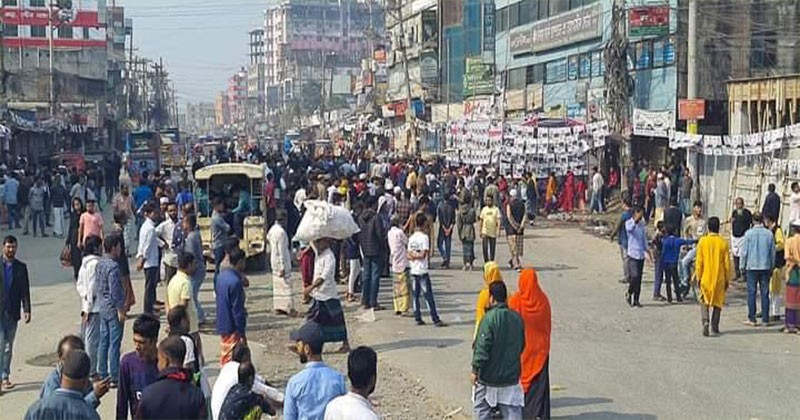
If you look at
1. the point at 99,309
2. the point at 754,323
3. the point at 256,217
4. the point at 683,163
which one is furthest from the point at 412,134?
the point at 99,309

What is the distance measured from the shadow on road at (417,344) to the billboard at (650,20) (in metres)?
22.0

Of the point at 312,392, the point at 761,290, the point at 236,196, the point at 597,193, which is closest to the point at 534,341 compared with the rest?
the point at 312,392

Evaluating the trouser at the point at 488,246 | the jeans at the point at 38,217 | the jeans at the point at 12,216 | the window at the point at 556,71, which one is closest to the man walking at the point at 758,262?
the trouser at the point at 488,246

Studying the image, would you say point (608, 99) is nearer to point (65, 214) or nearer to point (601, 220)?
point (601, 220)

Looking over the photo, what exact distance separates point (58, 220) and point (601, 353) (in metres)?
19.4

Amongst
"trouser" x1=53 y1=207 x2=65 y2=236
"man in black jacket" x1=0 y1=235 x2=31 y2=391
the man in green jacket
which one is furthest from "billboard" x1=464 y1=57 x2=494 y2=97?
the man in green jacket

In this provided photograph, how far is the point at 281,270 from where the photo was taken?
15.9 meters

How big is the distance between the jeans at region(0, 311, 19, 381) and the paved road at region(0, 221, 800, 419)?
27 cm

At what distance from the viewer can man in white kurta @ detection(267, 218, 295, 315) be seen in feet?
51.9

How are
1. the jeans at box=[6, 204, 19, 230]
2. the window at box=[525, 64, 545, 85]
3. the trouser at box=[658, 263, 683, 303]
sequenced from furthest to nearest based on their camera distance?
the window at box=[525, 64, 545, 85] < the jeans at box=[6, 204, 19, 230] < the trouser at box=[658, 263, 683, 303]

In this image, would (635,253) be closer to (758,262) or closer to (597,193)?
(758,262)

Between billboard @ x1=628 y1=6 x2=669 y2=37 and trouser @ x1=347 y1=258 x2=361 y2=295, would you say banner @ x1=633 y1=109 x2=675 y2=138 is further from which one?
trouser @ x1=347 y1=258 x2=361 y2=295

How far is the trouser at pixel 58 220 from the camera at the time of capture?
28594mm

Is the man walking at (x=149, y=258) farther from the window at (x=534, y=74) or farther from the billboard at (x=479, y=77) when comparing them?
the billboard at (x=479, y=77)
